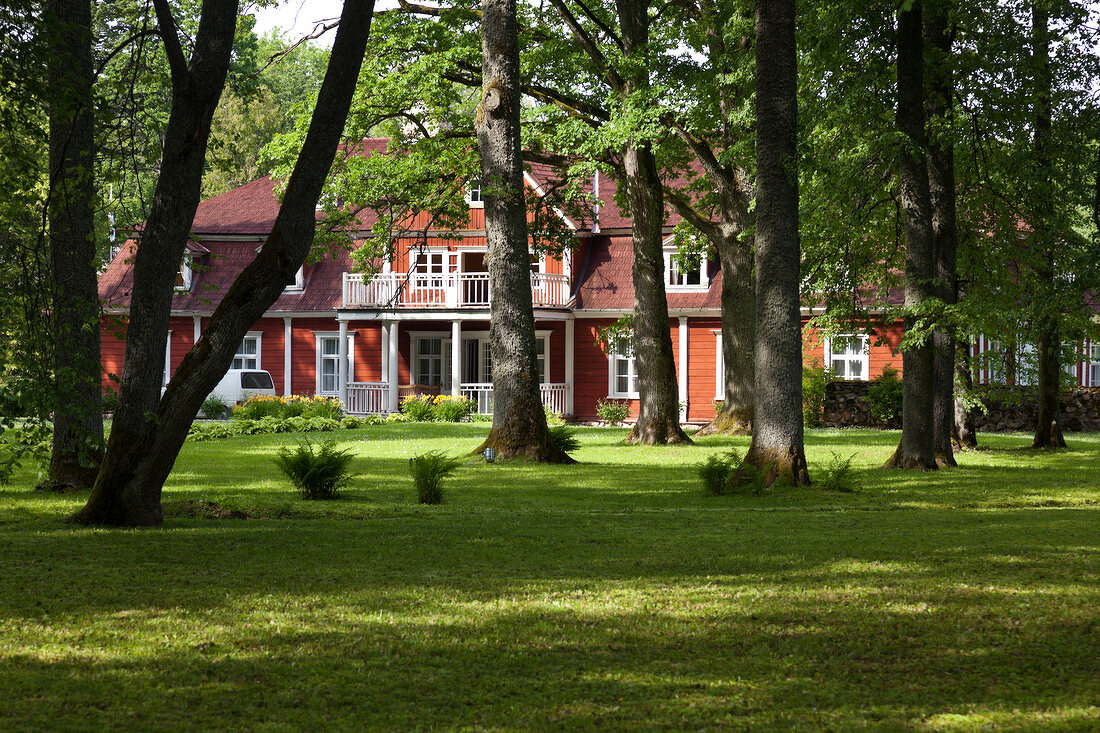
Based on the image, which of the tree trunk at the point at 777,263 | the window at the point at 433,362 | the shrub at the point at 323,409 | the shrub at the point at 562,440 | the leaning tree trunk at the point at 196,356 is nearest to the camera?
the leaning tree trunk at the point at 196,356

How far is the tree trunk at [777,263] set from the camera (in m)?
13.2

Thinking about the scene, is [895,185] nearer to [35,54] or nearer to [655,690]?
[35,54]

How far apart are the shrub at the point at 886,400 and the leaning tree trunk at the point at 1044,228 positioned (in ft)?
23.6

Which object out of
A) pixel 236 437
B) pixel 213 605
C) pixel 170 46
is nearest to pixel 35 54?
pixel 170 46

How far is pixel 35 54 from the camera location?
25.8 ft

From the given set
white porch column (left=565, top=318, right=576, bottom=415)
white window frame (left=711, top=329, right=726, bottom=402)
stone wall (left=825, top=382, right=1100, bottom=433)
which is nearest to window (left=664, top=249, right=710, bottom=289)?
white window frame (left=711, top=329, right=726, bottom=402)

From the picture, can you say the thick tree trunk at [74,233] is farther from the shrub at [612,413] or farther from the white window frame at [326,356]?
the white window frame at [326,356]

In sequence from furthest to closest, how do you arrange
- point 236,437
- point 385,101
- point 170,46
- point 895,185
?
point 236,437 < point 385,101 < point 895,185 < point 170,46

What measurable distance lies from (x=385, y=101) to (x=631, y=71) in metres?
6.18

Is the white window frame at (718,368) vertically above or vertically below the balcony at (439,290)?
below

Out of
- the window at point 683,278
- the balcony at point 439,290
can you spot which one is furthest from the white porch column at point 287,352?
the window at point 683,278

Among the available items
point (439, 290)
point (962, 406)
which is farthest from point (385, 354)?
point (962, 406)

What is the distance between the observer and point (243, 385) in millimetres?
35719

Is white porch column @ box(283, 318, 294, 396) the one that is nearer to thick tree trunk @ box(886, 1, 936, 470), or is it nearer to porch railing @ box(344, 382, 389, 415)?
porch railing @ box(344, 382, 389, 415)
